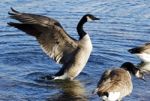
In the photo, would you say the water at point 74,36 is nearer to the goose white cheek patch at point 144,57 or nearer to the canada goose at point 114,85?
the goose white cheek patch at point 144,57

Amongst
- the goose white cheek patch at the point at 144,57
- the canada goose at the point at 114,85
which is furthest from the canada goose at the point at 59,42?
the goose white cheek patch at the point at 144,57

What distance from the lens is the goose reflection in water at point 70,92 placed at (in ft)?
43.3

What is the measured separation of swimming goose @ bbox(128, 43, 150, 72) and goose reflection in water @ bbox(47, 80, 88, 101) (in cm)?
233

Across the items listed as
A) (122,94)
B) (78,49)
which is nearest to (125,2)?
(78,49)

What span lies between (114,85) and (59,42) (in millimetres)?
2385

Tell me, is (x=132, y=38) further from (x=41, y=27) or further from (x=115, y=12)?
(x=41, y=27)

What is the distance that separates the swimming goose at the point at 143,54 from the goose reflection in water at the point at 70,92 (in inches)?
91.8

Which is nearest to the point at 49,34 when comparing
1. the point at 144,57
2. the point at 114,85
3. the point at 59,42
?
the point at 59,42

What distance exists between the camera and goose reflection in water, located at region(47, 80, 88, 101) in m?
13.2

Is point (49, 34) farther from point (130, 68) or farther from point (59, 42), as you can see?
point (130, 68)

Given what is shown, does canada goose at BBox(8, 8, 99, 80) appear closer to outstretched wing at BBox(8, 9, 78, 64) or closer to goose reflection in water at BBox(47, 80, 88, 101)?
outstretched wing at BBox(8, 9, 78, 64)

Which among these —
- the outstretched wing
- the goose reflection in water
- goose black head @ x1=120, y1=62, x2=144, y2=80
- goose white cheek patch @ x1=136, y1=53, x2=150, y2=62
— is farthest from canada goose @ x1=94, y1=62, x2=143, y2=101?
goose white cheek patch @ x1=136, y1=53, x2=150, y2=62

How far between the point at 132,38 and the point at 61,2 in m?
4.78

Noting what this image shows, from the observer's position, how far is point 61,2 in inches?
861
